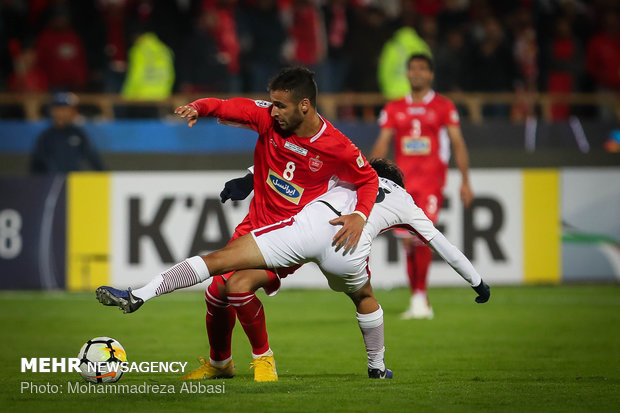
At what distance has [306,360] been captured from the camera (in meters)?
7.96

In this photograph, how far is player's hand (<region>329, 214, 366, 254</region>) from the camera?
645cm

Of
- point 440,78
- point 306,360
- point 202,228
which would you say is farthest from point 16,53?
point 306,360

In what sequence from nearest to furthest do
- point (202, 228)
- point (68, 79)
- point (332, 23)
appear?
point (202, 228) → point (68, 79) → point (332, 23)

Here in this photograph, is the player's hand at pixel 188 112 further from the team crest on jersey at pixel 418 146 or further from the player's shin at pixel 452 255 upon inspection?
the team crest on jersey at pixel 418 146

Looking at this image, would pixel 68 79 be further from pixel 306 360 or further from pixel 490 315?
pixel 306 360

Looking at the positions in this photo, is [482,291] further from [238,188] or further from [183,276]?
[183,276]

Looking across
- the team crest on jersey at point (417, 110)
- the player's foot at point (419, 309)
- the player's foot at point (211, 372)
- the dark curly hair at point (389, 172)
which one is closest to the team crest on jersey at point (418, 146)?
the team crest on jersey at point (417, 110)

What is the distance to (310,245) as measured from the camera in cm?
645

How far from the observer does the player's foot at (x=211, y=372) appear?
6918 millimetres

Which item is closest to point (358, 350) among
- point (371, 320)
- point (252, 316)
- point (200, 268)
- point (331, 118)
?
point (371, 320)

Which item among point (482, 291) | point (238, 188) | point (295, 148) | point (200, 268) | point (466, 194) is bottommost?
point (482, 291)

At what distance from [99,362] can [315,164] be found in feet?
5.76

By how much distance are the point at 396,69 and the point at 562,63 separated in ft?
9.31

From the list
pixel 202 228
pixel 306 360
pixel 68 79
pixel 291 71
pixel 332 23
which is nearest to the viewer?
pixel 291 71
